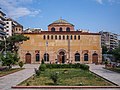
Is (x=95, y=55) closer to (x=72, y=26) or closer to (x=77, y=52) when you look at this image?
(x=77, y=52)

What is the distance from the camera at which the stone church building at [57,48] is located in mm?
67625

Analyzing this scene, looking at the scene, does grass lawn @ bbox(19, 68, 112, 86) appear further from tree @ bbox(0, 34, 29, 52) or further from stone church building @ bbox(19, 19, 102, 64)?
stone church building @ bbox(19, 19, 102, 64)

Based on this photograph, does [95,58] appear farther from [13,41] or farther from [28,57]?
[13,41]

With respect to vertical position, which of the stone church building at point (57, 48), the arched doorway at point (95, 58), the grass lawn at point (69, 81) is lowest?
the grass lawn at point (69, 81)

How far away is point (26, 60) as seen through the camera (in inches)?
2682

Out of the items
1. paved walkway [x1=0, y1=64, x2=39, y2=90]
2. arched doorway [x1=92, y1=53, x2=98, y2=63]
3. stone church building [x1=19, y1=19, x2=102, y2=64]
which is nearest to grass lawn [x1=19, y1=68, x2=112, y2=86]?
paved walkway [x1=0, y1=64, x2=39, y2=90]

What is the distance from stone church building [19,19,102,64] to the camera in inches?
2662

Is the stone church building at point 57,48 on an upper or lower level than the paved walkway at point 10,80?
upper

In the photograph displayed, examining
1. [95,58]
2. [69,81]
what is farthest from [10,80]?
[95,58]

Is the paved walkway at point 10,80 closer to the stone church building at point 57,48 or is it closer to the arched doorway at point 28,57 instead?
the stone church building at point 57,48

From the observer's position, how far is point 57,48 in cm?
6788

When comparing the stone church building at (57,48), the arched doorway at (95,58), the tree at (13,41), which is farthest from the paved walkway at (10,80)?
the arched doorway at (95,58)

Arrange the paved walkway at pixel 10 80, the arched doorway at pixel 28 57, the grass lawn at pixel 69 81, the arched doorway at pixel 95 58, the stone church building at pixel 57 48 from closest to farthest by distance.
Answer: the paved walkway at pixel 10 80
the grass lawn at pixel 69 81
the stone church building at pixel 57 48
the arched doorway at pixel 28 57
the arched doorway at pixel 95 58

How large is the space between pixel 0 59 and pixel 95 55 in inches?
1285
